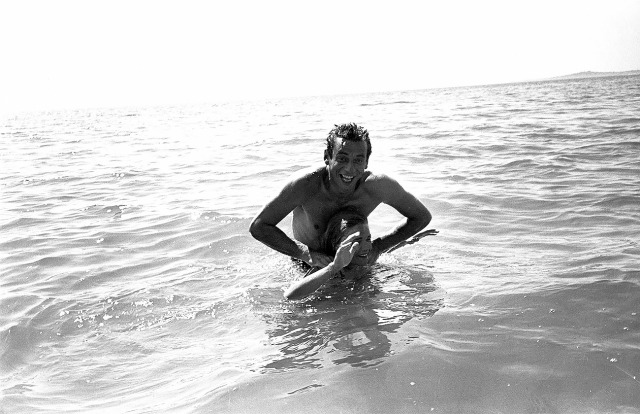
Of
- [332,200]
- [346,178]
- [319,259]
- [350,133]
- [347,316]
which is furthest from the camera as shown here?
[332,200]

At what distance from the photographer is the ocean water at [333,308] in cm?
269

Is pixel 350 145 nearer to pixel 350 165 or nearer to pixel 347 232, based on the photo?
pixel 350 165

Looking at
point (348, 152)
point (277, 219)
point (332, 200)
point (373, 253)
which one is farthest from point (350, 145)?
point (373, 253)

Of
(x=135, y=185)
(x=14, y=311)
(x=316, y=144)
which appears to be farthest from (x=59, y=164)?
(x=14, y=311)

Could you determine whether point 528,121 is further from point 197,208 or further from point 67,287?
point 67,287

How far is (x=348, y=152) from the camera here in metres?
4.09

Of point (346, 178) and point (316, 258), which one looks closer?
point (346, 178)

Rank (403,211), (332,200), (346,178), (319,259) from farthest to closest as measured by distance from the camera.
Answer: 1. (403,211)
2. (332,200)
3. (319,259)
4. (346,178)

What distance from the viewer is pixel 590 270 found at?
4113mm

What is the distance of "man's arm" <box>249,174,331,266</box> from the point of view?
4352mm

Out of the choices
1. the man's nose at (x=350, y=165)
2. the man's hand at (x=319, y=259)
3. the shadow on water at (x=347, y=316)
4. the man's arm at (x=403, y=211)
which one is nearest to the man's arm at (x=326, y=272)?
the shadow on water at (x=347, y=316)

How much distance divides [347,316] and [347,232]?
0.82m

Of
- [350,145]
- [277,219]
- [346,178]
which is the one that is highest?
[350,145]

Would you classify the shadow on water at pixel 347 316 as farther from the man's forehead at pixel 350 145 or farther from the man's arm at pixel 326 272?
the man's forehead at pixel 350 145
